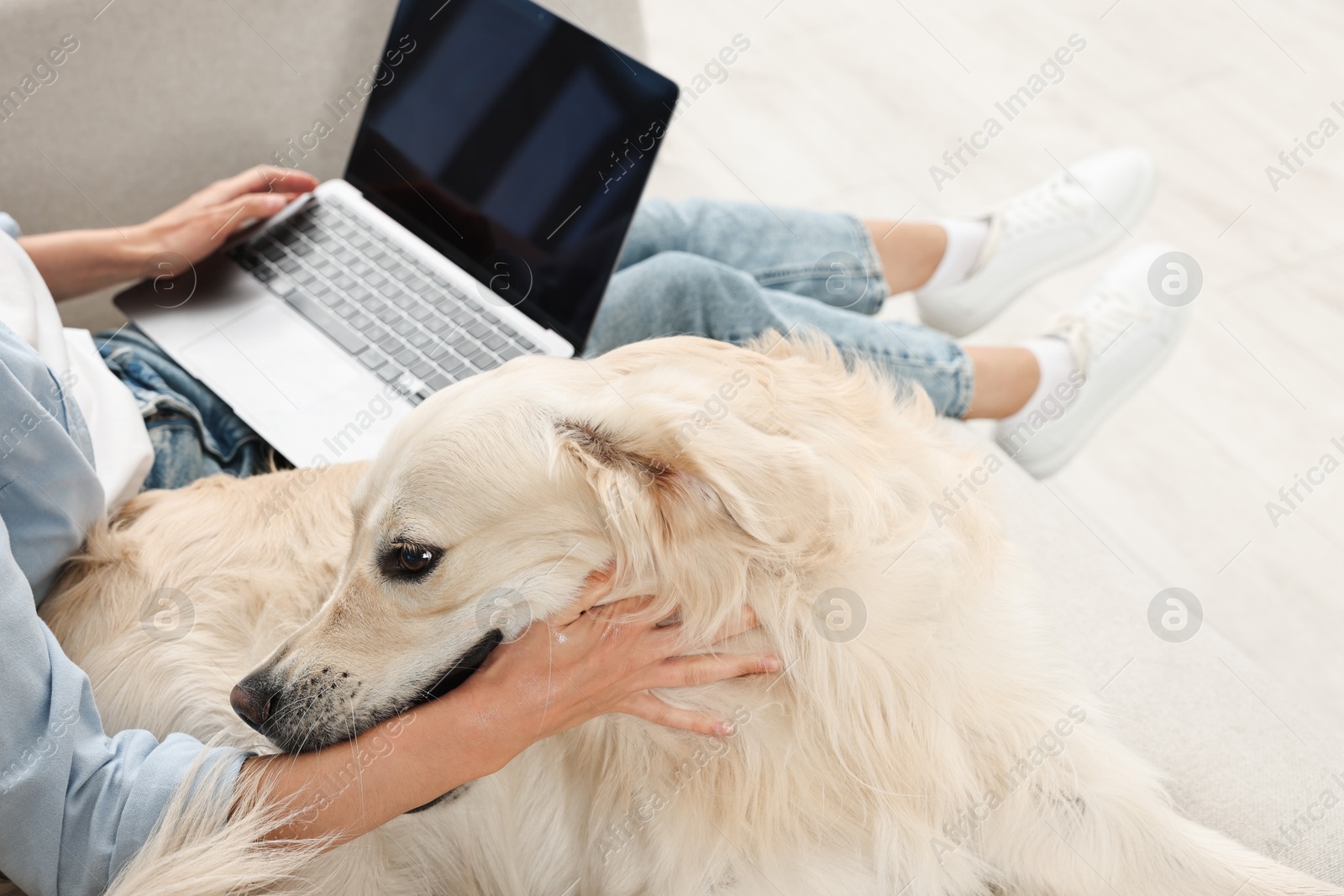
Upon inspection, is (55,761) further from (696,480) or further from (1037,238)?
(1037,238)

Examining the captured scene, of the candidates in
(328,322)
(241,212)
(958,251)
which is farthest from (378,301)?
(958,251)

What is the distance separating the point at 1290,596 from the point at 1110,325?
24.2 inches

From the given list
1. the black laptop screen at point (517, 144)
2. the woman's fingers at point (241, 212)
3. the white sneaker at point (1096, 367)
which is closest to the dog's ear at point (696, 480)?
the black laptop screen at point (517, 144)

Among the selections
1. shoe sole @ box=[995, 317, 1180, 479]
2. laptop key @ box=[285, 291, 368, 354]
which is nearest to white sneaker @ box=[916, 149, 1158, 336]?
shoe sole @ box=[995, 317, 1180, 479]

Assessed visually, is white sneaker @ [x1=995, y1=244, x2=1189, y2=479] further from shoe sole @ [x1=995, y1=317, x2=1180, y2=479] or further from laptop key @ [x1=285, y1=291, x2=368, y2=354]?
laptop key @ [x1=285, y1=291, x2=368, y2=354]

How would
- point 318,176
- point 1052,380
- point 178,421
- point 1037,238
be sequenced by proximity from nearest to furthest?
point 178,421, point 1052,380, point 318,176, point 1037,238

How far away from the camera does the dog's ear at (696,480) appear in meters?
0.82

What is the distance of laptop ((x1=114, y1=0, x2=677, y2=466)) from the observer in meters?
1.32

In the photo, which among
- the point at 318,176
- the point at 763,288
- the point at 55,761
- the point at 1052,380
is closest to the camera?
the point at 55,761

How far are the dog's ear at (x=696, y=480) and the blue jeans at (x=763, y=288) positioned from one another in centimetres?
47

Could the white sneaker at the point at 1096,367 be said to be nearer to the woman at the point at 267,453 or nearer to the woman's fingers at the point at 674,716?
the woman at the point at 267,453

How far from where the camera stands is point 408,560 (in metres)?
0.93

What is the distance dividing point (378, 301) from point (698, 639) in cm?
82

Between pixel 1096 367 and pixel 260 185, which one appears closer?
pixel 260 185
